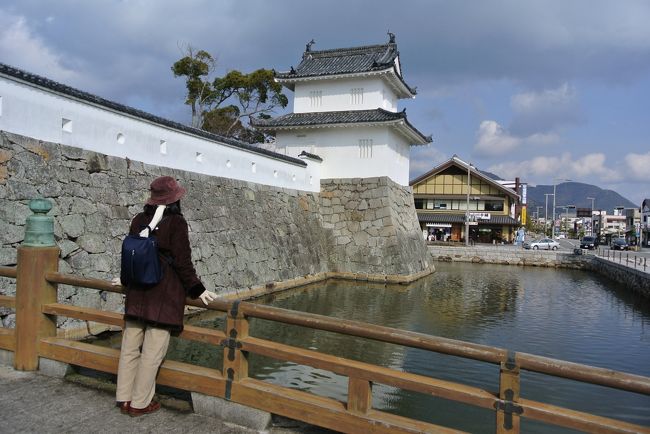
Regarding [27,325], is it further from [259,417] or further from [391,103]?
[391,103]

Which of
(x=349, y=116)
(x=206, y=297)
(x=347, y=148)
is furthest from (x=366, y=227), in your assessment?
(x=206, y=297)

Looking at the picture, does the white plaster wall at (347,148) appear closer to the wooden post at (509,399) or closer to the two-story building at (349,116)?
the two-story building at (349,116)

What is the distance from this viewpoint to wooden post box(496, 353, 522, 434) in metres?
2.62

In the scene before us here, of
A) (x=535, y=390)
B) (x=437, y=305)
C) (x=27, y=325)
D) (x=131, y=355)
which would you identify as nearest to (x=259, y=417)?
(x=131, y=355)

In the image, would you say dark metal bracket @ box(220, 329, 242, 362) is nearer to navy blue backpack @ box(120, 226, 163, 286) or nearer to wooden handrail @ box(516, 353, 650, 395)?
navy blue backpack @ box(120, 226, 163, 286)

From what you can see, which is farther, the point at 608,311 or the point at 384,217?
the point at 384,217

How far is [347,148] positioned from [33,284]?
15.9 m

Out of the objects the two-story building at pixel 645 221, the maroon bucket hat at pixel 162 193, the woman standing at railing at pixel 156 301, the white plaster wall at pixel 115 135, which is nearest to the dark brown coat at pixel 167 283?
the woman standing at railing at pixel 156 301

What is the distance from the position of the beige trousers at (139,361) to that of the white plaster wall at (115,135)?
6060mm

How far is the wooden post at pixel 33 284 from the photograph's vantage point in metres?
3.83

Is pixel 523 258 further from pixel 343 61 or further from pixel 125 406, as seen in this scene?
pixel 125 406

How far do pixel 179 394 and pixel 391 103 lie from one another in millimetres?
18446

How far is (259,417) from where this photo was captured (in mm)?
3219

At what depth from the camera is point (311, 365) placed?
316 cm
